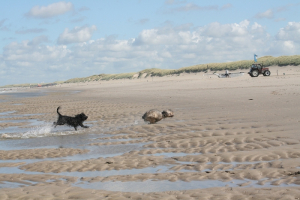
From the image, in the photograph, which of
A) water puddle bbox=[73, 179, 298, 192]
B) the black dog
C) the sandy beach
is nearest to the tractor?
the sandy beach

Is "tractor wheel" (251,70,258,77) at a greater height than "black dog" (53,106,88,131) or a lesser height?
greater

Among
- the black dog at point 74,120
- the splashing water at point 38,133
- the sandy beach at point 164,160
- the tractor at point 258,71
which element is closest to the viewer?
the sandy beach at point 164,160

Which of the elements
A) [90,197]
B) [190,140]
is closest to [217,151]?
[190,140]

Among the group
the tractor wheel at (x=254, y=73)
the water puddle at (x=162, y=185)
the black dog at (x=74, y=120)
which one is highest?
the tractor wheel at (x=254, y=73)

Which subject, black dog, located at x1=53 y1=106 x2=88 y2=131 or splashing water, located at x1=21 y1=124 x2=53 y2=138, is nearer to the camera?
splashing water, located at x1=21 y1=124 x2=53 y2=138

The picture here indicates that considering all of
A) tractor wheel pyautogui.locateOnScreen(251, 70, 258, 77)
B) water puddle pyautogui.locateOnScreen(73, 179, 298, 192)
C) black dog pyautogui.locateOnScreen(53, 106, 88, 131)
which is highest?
tractor wheel pyautogui.locateOnScreen(251, 70, 258, 77)

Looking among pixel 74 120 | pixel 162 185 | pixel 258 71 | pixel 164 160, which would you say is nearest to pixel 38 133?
pixel 74 120

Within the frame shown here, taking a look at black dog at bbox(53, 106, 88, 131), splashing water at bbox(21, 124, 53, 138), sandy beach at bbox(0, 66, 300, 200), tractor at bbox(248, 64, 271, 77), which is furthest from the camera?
tractor at bbox(248, 64, 271, 77)

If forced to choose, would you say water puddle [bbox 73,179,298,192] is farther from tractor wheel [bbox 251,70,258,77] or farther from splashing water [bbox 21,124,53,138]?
tractor wheel [bbox 251,70,258,77]

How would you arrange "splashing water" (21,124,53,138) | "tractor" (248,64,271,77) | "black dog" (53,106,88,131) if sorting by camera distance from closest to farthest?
"splashing water" (21,124,53,138) < "black dog" (53,106,88,131) < "tractor" (248,64,271,77)

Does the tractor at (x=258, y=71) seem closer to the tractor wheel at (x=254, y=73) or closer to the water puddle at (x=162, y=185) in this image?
the tractor wheel at (x=254, y=73)

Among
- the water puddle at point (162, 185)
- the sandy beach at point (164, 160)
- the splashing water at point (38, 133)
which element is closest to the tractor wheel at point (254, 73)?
the sandy beach at point (164, 160)

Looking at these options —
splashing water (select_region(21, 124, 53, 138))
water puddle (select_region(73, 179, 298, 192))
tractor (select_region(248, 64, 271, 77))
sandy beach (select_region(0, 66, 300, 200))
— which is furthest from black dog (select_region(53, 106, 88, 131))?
tractor (select_region(248, 64, 271, 77))

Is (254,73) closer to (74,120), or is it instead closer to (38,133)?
(74,120)
